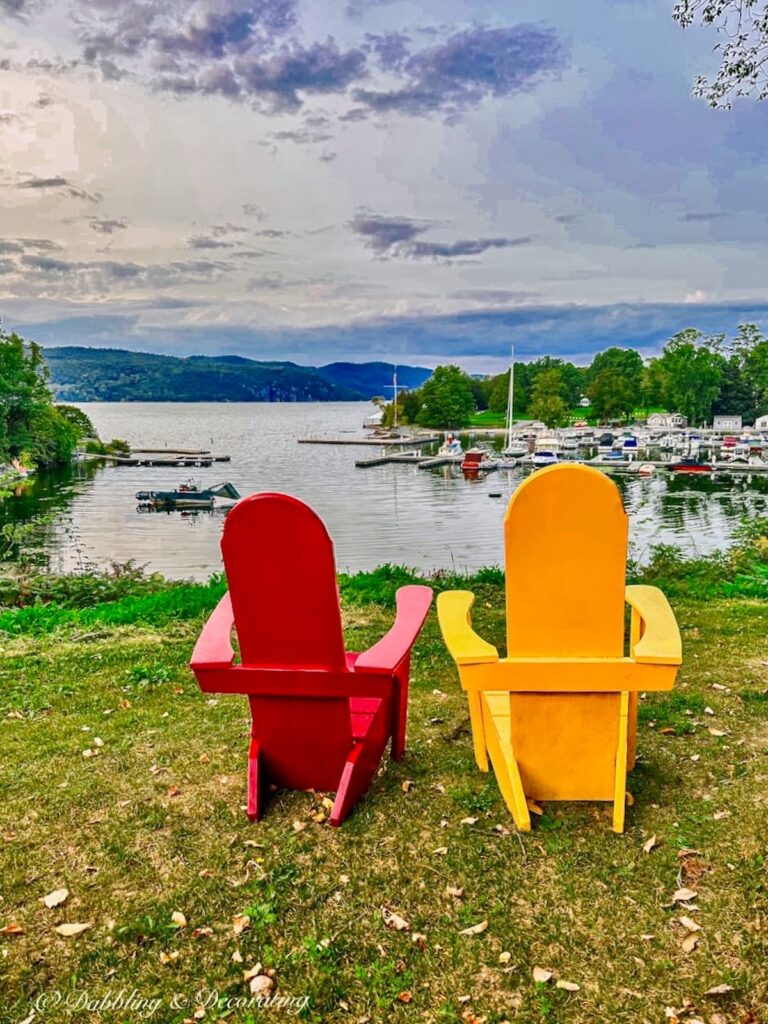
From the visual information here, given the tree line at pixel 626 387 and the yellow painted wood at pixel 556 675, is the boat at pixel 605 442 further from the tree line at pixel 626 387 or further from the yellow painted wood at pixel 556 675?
the yellow painted wood at pixel 556 675

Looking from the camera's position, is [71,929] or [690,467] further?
[690,467]

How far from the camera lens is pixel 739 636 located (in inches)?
199

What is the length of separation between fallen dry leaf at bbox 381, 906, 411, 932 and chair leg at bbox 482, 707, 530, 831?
64 cm

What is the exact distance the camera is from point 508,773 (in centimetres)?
254

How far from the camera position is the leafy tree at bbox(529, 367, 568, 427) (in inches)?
3027

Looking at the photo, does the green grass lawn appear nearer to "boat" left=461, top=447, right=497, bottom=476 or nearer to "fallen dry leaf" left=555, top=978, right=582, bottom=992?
"fallen dry leaf" left=555, top=978, right=582, bottom=992

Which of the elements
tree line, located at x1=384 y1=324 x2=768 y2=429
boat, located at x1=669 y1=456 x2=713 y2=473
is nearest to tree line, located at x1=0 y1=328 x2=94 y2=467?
boat, located at x1=669 y1=456 x2=713 y2=473

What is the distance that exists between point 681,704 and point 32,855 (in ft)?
10.6

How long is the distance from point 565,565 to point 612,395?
271 ft

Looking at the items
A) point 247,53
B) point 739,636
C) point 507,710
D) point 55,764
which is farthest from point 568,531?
point 247,53

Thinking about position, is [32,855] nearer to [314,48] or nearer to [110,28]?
[110,28]

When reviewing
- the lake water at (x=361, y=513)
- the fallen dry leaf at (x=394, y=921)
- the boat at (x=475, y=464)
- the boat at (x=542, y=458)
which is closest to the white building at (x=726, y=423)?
the boat at (x=542, y=458)

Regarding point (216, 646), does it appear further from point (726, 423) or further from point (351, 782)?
point (726, 423)

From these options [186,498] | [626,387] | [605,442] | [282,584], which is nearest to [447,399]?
[626,387]
